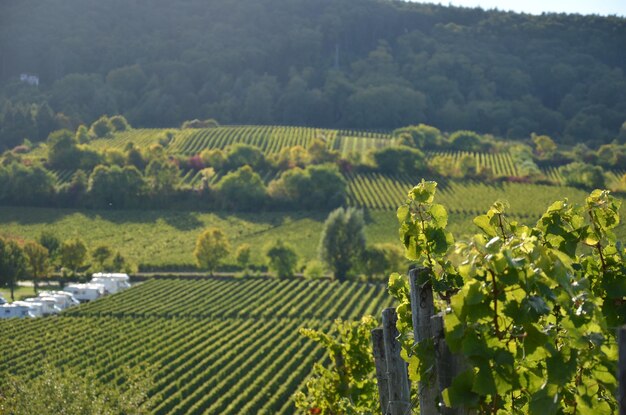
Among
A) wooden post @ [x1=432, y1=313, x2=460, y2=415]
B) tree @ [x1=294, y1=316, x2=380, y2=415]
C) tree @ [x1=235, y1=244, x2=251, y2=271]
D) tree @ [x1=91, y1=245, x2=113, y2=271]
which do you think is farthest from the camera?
tree @ [x1=235, y1=244, x2=251, y2=271]

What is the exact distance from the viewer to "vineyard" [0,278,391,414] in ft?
93.1

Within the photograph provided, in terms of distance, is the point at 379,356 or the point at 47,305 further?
the point at 47,305

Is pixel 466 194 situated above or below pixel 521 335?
below

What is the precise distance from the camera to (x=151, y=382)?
1119 inches

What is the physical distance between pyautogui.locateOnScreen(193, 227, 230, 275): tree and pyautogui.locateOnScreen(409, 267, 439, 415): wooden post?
52.9 metres

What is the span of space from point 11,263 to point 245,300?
17.1 metres

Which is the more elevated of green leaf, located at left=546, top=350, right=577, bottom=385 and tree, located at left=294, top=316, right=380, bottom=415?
green leaf, located at left=546, top=350, right=577, bottom=385

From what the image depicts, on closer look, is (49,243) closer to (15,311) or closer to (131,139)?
(15,311)

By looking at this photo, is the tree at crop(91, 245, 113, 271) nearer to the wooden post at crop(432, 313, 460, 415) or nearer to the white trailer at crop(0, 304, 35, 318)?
the white trailer at crop(0, 304, 35, 318)

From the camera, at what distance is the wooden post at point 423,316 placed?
3.88 meters

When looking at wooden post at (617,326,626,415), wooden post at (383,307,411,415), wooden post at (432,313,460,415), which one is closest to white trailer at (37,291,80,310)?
wooden post at (383,307,411,415)

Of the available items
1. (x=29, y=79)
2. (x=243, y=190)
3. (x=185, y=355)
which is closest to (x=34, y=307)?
(x=185, y=355)

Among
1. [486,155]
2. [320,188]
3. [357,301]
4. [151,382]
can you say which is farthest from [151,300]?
[486,155]

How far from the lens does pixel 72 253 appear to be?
Answer: 5459 centimetres
